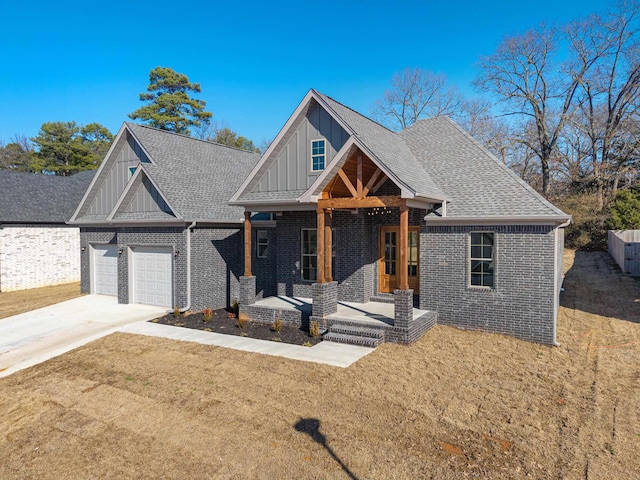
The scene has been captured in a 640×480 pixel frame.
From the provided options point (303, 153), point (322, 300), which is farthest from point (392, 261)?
point (303, 153)

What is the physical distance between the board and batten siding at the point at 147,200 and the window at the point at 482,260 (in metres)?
10.5

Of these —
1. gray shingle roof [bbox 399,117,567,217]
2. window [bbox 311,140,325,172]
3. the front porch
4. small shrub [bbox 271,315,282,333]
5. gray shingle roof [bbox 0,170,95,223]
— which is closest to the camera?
the front porch

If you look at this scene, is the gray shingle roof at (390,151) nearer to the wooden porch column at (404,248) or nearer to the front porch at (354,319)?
the wooden porch column at (404,248)

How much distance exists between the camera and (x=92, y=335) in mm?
11883

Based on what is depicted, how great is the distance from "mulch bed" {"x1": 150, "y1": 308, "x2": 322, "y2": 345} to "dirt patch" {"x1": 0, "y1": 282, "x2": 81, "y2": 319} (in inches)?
249

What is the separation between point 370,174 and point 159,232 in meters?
7.99

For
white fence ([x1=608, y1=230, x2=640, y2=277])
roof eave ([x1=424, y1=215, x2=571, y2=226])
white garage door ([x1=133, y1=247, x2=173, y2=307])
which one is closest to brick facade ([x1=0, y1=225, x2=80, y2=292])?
white garage door ([x1=133, y1=247, x2=173, y2=307])

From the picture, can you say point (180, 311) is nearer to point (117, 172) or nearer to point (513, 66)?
point (117, 172)

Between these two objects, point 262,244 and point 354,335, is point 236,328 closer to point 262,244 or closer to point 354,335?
point 354,335

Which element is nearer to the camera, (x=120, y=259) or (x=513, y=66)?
(x=120, y=259)

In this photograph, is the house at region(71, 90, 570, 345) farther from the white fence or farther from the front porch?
the white fence

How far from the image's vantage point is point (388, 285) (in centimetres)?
1379

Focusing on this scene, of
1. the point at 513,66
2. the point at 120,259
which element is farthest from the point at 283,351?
the point at 513,66

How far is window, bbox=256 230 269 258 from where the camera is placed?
1605cm
